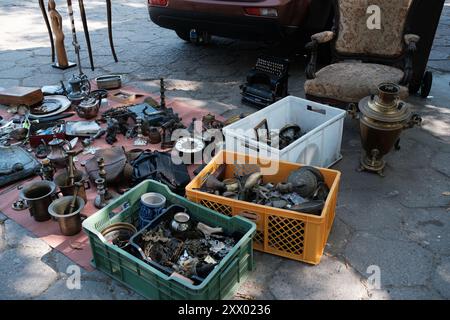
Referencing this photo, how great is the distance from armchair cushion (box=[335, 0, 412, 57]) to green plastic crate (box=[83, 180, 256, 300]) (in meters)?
2.52

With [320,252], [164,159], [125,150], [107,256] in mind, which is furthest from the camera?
[125,150]

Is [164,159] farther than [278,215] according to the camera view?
Yes

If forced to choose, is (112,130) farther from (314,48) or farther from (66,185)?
(314,48)

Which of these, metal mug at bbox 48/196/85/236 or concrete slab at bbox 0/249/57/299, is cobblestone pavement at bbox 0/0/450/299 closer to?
concrete slab at bbox 0/249/57/299

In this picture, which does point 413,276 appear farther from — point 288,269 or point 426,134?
point 426,134

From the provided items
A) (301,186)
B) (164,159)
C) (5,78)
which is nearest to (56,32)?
(5,78)

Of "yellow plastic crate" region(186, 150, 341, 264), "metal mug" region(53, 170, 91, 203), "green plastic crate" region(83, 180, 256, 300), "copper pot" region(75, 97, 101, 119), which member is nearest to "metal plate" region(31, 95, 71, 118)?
"copper pot" region(75, 97, 101, 119)

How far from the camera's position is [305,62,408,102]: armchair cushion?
11.9 feet

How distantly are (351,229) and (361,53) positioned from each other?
2090 millimetres

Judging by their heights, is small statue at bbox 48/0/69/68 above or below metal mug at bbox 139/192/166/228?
above

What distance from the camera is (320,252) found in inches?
101

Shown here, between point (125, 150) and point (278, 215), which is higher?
point (278, 215)

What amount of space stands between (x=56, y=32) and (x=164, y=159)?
3.03m
